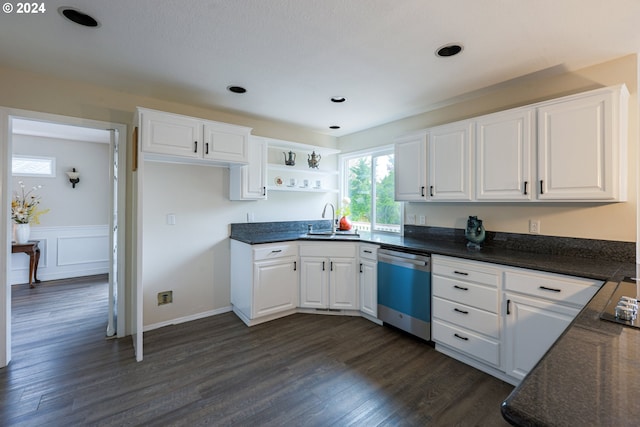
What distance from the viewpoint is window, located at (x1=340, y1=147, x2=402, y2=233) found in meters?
3.92

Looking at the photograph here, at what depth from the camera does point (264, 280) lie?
318 centimetres

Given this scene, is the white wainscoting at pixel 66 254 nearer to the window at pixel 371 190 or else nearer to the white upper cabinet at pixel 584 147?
the window at pixel 371 190

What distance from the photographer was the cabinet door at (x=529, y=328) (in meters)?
1.87

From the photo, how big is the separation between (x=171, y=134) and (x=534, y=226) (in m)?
3.45

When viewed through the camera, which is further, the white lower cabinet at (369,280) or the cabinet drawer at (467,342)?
the white lower cabinet at (369,280)

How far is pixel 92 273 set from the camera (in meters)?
5.38

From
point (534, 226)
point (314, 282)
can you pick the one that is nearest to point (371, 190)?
point (314, 282)

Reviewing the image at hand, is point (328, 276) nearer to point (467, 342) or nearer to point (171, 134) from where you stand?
point (467, 342)

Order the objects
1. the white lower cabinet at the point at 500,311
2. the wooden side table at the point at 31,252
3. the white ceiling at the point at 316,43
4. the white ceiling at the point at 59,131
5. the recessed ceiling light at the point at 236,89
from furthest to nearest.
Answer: the wooden side table at the point at 31,252, the white ceiling at the point at 59,131, the recessed ceiling light at the point at 236,89, the white lower cabinet at the point at 500,311, the white ceiling at the point at 316,43

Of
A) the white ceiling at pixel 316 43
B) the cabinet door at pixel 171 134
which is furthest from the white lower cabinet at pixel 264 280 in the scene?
the white ceiling at pixel 316 43

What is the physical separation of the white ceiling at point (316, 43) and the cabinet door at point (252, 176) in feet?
2.42

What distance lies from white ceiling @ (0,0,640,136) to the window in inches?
50.3

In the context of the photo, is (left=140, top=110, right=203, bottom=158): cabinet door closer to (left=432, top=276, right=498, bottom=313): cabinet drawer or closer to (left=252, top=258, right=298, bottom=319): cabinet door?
(left=252, top=258, right=298, bottom=319): cabinet door

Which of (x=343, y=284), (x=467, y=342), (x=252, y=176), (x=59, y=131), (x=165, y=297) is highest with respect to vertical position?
(x=59, y=131)
